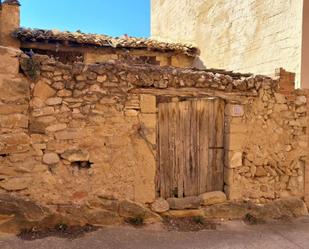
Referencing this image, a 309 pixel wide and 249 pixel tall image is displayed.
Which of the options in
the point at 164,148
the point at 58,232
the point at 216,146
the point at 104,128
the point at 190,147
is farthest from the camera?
the point at 216,146

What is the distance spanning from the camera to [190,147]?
4.88 metres

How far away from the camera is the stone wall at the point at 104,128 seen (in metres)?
3.86

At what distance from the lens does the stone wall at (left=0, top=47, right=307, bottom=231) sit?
386 centimetres

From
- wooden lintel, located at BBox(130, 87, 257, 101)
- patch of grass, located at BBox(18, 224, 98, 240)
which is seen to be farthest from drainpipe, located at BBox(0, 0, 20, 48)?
patch of grass, located at BBox(18, 224, 98, 240)

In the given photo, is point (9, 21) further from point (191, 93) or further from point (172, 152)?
point (172, 152)

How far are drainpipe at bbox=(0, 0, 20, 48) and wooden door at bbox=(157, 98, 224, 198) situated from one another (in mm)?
4919

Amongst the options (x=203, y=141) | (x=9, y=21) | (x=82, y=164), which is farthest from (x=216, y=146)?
(x=9, y=21)

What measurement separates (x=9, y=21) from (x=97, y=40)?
7.17 feet

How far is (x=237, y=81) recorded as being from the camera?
16.4 ft

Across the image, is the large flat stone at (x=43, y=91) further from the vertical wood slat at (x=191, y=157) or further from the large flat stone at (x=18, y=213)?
the vertical wood slat at (x=191, y=157)

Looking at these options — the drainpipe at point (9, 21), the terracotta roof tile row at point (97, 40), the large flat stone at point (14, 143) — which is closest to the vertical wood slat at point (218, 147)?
the large flat stone at point (14, 143)

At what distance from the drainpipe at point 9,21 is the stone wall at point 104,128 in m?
4.29

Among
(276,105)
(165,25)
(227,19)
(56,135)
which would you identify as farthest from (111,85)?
(165,25)

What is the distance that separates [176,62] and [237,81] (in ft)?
13.8
